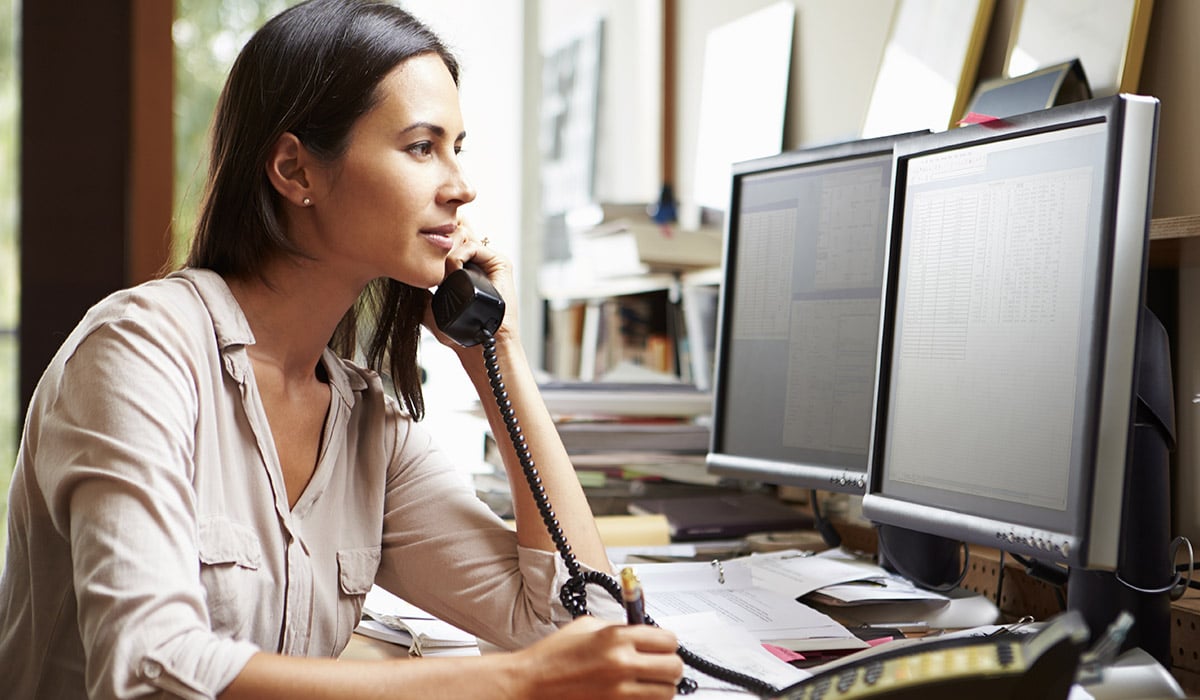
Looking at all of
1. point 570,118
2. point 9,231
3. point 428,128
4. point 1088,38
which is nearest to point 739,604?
point 428,128

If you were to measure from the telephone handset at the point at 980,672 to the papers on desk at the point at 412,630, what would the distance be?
0.58m

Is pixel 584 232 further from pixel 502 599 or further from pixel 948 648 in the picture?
pixel 948 648

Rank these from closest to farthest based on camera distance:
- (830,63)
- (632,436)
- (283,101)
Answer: (283,101) < (632,436) < (830,63)

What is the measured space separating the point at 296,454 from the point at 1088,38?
1119 mm

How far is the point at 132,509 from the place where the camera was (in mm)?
866

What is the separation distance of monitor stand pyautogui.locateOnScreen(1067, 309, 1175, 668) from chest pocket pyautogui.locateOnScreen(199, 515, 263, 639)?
79 cm

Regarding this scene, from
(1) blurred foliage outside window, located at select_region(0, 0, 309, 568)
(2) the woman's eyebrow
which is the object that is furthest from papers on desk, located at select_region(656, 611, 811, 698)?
(1) blurred foliage outside window, located at select_region(0, 0, 309, 568)

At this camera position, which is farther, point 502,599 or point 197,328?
point 502,599

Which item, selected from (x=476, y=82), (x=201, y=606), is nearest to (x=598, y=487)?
(x=201, y=606)

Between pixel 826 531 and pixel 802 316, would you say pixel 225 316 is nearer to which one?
pixel 802 316

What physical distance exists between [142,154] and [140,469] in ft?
6.95

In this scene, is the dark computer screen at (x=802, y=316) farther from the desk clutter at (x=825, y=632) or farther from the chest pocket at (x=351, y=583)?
the chest pocket at (x=351, y=583)

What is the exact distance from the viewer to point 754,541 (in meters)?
1.63

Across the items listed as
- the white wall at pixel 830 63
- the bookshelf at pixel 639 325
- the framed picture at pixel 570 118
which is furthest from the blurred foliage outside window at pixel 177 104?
the white wall at pixel 830 63
